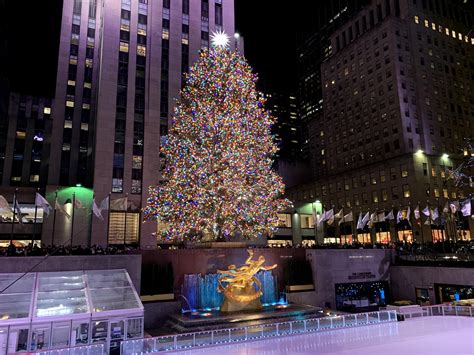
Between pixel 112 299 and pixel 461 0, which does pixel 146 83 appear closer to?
pixel 112 299

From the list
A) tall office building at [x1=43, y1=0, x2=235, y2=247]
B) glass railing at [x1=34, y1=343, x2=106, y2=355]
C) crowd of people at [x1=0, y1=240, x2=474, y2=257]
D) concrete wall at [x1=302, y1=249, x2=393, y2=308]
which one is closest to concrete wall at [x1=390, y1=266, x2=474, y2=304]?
concrete wall at [x1=302, y1=249, x2=393, y2=308]

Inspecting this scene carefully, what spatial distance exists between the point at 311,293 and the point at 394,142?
56.3 m

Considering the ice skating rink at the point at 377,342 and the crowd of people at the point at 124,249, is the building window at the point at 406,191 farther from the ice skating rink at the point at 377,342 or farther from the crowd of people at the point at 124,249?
the ice skating rink at the point at 377,342

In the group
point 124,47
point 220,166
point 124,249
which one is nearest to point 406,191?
point 220,166

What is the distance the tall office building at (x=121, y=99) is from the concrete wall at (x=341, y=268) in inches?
839

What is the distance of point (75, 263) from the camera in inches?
811

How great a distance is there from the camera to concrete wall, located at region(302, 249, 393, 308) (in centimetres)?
2795

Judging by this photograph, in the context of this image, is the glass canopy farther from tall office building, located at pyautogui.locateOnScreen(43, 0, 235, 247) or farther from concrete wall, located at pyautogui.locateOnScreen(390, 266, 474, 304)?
concrete wall, located at pyautogui.locateOnScreen(390, 266, 474, 304)

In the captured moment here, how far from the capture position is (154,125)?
45594mm

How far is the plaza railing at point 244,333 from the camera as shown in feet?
42.1

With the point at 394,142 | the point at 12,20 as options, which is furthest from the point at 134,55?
the point at 394,142

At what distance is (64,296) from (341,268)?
819 inches

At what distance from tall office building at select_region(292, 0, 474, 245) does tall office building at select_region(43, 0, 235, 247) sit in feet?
134

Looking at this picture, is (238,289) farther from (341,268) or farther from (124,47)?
(124,47)
